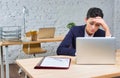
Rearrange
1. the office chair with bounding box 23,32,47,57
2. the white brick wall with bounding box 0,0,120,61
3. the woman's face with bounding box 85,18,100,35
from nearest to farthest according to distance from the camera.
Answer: the woman's face with bounding box 85,18,100,35 < the office chair with bounding box 23,32,47,57 < the white brick wall with bounding box 0,0,120,61

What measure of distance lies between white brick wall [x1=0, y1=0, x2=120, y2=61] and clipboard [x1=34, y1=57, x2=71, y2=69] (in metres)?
2.91

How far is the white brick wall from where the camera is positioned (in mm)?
4422

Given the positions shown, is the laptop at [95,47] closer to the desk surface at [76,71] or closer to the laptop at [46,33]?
the desk surface at [76,71]

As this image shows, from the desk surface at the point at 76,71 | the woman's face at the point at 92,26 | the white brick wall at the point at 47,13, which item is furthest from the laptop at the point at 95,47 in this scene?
the white brick wall at the point at 47,13

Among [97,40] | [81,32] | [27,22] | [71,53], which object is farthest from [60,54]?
[27,22]

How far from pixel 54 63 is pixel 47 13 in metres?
3.18

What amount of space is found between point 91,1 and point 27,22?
1.62 meters

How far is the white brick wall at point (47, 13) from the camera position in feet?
14.5

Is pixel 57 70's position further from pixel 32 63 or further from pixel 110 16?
pixel 110 16

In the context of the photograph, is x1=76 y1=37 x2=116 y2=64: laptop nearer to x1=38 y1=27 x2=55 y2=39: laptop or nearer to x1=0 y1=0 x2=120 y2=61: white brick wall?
x1=38 y1=27 x2=55 y2=39: laptop

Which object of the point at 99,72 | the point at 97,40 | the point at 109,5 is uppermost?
the point at 109,5

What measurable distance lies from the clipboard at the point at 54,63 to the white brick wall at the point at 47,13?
291cm

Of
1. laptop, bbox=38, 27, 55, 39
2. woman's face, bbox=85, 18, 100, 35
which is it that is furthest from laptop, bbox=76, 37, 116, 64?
laptop, bbox=38, 27, 55, 39

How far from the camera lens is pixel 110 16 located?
5.38 meters
